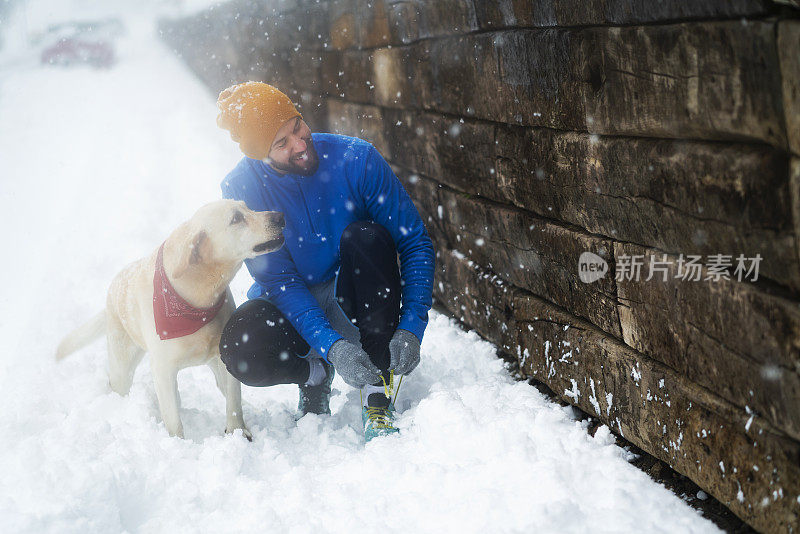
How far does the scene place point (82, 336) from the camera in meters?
3.30

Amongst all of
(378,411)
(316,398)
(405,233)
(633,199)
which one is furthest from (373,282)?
(633,199)

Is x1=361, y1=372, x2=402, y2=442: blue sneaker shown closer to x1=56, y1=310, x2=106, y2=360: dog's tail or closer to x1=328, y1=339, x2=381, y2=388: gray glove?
x1=328, y1=339, x2=381, y2=388: gray glove

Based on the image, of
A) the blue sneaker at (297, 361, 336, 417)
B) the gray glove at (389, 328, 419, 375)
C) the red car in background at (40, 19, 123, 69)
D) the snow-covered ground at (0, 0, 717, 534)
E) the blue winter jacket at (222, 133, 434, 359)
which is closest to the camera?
the snow-covered ground at (0, 0, 717, 534)

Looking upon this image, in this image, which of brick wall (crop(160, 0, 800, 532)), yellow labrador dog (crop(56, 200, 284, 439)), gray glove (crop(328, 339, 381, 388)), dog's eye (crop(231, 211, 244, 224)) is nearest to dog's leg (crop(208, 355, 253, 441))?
yellow labrador dog (crop(56, 200, 284, 439))

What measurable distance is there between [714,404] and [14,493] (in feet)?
7.05

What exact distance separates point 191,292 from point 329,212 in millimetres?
631

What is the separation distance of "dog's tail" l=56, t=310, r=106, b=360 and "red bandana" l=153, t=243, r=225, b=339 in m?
0.77

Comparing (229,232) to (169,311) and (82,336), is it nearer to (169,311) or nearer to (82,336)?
(169,311)

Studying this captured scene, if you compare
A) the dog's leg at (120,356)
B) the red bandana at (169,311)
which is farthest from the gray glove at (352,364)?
the dog's leg at (120,356)

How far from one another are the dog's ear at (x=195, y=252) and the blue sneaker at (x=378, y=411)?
0.82 meters

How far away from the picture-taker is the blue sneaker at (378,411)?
2549mm

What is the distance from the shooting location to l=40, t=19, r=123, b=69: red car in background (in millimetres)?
16672

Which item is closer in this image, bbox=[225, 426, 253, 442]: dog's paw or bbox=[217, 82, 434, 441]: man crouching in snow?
bbox=[217, 82, 434, 441]: man crouching in snow

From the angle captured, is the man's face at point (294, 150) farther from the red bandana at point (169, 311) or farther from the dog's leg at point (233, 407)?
the dog's leg at point (233, 407)
